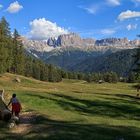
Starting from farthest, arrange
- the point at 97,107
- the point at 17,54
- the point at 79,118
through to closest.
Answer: the point at 17,54, the point at 97,107, the point at 79,118

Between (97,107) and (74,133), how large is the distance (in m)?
25.9

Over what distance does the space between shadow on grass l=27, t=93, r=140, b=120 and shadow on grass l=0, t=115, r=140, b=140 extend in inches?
707

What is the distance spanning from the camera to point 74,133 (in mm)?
28953

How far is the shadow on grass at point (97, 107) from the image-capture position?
51.2 meters

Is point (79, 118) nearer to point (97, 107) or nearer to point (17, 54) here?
point (97, 107)

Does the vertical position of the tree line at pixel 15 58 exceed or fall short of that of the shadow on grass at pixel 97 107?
it exceeds it

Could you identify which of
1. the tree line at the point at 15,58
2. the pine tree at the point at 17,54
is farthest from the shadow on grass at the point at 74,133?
the pine tree at the point at 17,54

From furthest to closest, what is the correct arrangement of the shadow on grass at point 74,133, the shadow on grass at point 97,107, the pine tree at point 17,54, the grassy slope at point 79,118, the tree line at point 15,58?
the pine tree at point 17,54 → the tree line at point 15,58 → the shadow on grass at point 97,107 → the grassy slope at point 79,118 → the shadow on grass at point 74,133

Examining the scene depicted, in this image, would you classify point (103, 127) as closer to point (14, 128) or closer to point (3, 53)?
point (14, 128)

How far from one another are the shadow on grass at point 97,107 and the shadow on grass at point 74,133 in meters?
17.9

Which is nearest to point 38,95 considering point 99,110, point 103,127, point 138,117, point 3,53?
point 99,110

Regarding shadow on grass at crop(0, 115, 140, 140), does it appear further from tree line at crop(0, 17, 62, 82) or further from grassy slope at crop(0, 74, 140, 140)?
tree line at crop(0, 17, 62, 82)

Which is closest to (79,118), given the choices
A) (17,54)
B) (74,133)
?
(74,133)

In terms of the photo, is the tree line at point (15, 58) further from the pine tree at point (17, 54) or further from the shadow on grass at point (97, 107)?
the shadow on grass at point (97, 107)
